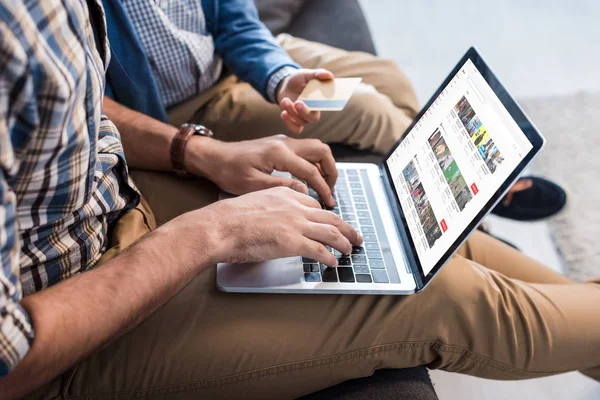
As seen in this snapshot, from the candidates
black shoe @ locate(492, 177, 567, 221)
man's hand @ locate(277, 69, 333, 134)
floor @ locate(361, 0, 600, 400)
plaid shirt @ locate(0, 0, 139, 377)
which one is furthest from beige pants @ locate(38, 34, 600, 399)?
floor @ locate(361, 0, 600, 400)

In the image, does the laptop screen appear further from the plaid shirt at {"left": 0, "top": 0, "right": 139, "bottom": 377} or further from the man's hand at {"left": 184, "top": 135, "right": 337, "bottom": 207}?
the plaid shirt at {"left": 0, "top": 0, "right": 139, "bottom": 377}

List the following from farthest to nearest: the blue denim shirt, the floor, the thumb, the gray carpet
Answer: the floor → the gray carpet → the blue denim shirt → the thumb

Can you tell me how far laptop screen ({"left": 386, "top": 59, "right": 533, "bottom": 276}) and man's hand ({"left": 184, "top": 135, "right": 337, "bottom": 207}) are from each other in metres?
0.13

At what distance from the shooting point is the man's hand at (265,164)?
0.92 m

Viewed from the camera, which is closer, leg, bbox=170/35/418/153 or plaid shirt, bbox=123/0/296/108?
plaid shirt, bbox=123/0/296/108

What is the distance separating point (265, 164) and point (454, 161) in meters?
0.30

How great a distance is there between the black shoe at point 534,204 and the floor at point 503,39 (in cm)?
66

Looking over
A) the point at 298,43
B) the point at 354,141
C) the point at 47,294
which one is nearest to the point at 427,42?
the point at 298,43

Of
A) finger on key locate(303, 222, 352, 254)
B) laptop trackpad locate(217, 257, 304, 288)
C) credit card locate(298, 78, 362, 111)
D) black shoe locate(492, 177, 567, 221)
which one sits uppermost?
credit card locate(298, 78, 362, 111)

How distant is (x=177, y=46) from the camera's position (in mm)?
1119

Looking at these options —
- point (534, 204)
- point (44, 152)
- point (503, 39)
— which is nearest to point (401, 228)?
point (44, 152)

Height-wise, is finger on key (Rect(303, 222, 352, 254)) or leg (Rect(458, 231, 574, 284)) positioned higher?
finger on key (Rect(303, 222, 352, 254))

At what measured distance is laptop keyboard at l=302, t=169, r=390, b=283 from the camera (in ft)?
2.62

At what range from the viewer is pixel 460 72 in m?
0.92
